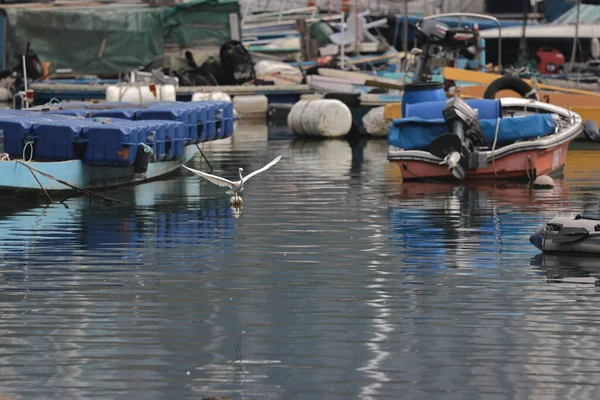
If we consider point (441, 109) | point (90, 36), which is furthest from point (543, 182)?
point (90, 36)

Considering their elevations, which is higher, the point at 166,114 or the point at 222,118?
the point at 166,114

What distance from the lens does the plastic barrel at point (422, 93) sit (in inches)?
1268

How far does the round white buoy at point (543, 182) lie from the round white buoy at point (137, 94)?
44.7 ft

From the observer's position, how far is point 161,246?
1986cm

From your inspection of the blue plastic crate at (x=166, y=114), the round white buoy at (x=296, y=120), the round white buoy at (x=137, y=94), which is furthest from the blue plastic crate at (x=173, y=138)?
the round white buoy at (x=296, y=120)

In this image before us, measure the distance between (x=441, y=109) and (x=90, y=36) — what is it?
34692 mm

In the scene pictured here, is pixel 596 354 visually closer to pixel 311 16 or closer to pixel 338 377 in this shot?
pixel 338 377

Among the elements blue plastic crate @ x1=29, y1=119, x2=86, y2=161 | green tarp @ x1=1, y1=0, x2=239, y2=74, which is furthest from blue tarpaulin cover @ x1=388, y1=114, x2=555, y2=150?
green tarp @ x1=1, y1=0, x2=239, y2=74

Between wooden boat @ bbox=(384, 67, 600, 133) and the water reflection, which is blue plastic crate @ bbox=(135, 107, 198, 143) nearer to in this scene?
the water reflection

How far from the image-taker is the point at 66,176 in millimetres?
25766

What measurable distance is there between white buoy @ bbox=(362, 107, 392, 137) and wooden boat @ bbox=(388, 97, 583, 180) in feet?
54.2

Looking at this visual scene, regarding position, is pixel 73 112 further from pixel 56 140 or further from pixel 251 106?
pixel 251 106

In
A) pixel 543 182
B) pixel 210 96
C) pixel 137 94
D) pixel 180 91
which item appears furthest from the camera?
pixel 180 91

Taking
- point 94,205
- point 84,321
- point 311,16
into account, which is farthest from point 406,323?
point 311,16
